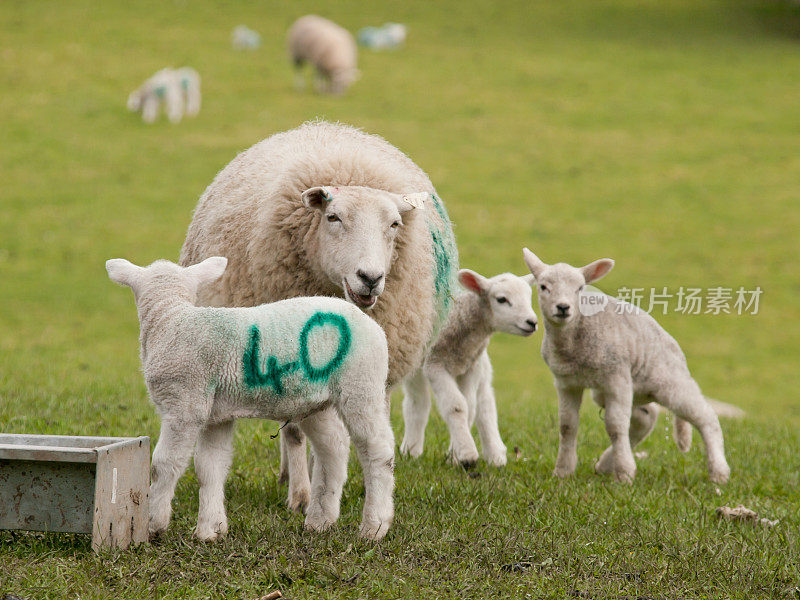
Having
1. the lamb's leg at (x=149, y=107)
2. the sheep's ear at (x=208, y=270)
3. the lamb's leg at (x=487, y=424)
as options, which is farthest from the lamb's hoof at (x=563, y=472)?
the lamb's leg at (x=149, y=107)

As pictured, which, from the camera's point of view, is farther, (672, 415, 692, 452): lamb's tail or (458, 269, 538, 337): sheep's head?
(672, 415, 692, 452): lamb's tail

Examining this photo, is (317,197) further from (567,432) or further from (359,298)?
(567,432)

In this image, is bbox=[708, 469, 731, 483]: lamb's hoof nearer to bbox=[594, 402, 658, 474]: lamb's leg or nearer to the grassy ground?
the grassy ground

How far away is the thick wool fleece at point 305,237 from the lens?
5.23 meters

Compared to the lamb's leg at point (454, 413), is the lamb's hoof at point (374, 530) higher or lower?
lower

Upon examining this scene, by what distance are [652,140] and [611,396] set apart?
20.8 m

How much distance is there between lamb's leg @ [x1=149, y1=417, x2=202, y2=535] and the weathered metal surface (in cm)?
29

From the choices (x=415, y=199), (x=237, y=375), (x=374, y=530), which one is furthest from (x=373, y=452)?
(x=415, y=199)

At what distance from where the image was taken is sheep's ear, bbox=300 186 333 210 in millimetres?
4941

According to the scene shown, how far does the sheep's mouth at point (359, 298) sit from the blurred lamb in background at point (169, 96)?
20.9 metres

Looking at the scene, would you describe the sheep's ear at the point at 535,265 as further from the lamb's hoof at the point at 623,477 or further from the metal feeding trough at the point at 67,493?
the metal feeding trough at the point at 67,493

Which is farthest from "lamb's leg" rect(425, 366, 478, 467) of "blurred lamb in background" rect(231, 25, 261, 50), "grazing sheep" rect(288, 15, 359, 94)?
"blurred lamb in background" rect(231, 25, 261, 50)

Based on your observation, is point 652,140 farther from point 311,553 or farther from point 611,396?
point 311,553

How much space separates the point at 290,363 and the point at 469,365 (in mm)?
2660
